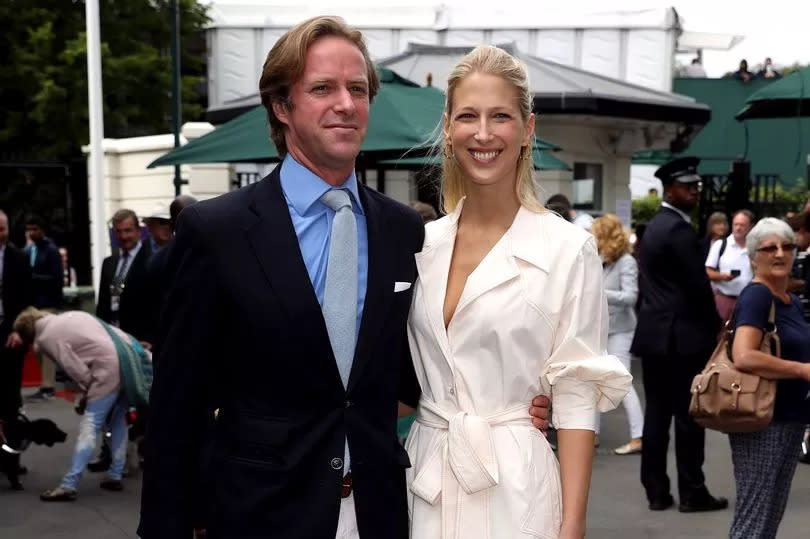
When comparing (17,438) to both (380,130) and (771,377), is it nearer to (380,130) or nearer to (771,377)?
(380,130)

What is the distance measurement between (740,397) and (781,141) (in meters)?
25.3

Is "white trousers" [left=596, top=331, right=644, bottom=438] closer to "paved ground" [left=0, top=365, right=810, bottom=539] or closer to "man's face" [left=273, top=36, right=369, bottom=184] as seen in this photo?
"paved ground" [left=0, top=365, right=810, bottom=539]

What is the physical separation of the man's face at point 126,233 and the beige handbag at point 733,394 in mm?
5143

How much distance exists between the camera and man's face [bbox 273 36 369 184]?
268cm

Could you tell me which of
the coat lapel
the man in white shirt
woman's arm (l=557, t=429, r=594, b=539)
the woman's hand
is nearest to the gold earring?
the coat lapel

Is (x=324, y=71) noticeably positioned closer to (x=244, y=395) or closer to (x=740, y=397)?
(x=244, y=395)

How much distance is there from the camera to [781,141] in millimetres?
28672

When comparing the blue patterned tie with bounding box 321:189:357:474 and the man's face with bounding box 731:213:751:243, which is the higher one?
the blue patterned tie with bounding box 321:189:357:474

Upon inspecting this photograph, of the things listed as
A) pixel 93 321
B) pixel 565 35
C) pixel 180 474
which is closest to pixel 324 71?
pixel 180 474

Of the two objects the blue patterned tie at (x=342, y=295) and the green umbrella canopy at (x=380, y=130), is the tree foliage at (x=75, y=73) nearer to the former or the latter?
the green umbrella canopy at (x=380, y=130)

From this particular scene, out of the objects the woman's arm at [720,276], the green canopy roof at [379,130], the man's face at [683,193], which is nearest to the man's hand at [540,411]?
the man's face at [683,193]

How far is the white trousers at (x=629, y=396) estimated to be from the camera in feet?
29.5

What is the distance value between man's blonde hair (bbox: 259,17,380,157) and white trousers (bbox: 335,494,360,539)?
0.98 metres

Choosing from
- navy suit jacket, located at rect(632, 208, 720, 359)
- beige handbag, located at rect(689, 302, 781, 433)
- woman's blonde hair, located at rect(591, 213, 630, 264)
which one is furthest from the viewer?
woman's blonde hair, located at rect(591, 213, 630, 264)
